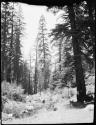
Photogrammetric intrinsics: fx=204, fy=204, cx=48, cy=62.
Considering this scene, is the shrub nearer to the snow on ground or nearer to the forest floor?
the forest floor

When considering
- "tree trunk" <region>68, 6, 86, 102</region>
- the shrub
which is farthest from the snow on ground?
the shrub

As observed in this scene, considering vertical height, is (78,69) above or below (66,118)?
above

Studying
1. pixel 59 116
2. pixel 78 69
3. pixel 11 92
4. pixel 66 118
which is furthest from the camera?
pixel 11 92

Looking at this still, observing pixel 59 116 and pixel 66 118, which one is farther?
pixel 59 116

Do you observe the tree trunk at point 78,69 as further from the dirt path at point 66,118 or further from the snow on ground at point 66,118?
the snow on ground at point 66,118

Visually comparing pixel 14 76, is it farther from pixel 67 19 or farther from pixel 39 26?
pixel 67 19

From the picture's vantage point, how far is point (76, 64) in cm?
1280

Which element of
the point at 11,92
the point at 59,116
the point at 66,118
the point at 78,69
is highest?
the point at 78,69

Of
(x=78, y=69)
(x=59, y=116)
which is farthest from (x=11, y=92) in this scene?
(x=59, y=116)

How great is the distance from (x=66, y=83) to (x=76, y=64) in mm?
1564

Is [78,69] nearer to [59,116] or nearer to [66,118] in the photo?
[59,116]

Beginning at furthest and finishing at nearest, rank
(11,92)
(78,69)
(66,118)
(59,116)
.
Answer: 1. (11,92)
2. (78,69)
3. (59,116)
4. (66,118)

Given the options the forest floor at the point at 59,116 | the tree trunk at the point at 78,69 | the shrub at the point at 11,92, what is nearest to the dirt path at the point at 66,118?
the forest floor at the point at 59,116

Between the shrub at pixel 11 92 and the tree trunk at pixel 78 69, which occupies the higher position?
the tree trunk at pixel 78 69
